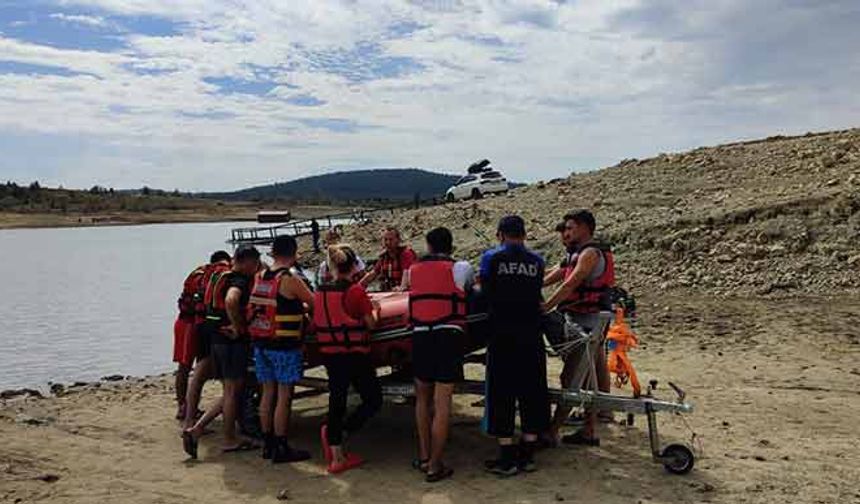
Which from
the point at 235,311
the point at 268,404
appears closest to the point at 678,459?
the point at 268,404

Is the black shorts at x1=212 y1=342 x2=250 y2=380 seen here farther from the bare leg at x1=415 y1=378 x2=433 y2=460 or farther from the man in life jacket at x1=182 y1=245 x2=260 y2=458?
the bare leg at x1=415 y1=378 x2=433 y2=460

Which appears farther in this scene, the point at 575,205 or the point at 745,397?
the point at 575,205

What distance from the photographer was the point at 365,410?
22.7 ft

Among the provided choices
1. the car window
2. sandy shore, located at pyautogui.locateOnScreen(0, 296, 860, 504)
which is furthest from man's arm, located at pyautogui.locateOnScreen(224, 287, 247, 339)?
the car window

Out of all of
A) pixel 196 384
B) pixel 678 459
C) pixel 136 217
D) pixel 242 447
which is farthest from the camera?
pixel 136 217

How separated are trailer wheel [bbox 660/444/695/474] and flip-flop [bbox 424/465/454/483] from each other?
1.60 meters

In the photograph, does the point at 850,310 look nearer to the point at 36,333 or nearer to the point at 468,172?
the point at 36,333

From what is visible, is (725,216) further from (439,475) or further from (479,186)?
(479,186)

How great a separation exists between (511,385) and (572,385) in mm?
686

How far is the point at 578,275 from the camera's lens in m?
6.70

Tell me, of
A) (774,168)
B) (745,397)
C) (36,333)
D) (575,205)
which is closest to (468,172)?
(575,205)

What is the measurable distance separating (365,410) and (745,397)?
157 inches

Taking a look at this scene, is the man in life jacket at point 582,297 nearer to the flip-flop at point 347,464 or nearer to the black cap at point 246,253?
the flip-flop at point 347,464

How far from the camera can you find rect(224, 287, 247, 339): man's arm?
7137 mm
